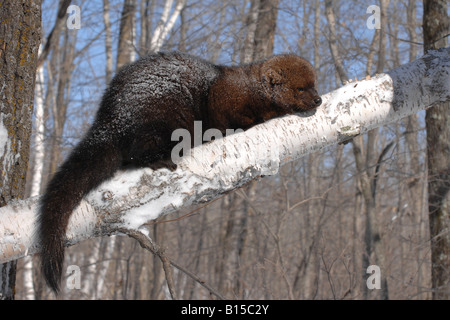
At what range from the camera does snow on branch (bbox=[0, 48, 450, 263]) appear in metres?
2.22

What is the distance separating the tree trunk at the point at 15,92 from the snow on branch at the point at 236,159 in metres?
0.58

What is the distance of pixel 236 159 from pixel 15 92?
4.97 feet

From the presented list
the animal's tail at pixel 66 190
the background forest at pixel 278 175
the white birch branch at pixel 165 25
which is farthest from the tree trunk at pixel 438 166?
the white birch branch at pixel 165 25

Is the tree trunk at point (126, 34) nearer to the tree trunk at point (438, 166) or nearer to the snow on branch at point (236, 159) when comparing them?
the tree trunk at point (438, 166)

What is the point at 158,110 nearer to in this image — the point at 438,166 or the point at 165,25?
the point at 438,166

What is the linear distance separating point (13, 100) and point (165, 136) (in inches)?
39.1

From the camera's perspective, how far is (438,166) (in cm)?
529

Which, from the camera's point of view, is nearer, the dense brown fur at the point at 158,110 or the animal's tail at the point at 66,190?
the animal's tail at the point at 66,190

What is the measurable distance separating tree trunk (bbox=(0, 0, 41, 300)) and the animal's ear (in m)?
1.75

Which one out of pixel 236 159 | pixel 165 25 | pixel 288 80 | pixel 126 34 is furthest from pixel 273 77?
pixel 126 34

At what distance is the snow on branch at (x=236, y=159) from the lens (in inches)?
87.3

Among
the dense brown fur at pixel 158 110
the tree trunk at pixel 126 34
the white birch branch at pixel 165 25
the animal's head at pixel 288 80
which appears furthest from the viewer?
the tree trunk at pixel 126 34

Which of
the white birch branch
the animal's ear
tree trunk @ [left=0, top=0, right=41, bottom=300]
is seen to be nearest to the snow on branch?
tree trunk @ [left=0, top=0, right=41, bottom=300]

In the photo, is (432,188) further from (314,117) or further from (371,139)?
(314,117)
